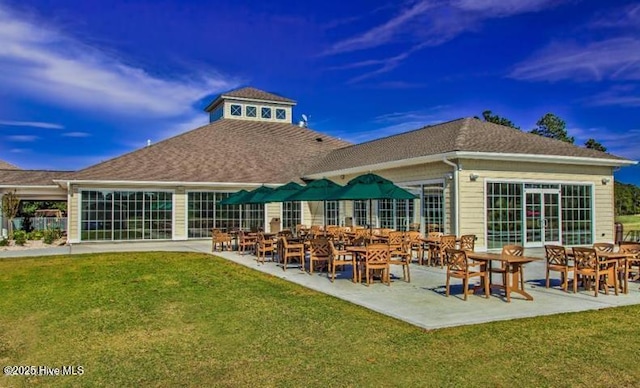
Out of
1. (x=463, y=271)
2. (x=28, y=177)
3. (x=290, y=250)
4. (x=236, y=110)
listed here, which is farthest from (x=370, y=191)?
(x=28, y=177)

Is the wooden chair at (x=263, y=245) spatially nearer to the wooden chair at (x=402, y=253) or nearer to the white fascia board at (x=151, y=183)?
the wooden chair at (x=402, y=253)

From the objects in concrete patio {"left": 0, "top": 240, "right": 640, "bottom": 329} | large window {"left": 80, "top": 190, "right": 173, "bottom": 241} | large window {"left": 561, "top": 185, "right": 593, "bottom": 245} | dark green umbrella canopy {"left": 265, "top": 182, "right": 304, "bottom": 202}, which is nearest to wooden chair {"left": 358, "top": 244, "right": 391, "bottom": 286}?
concrete patio {"left": 0, "top": 240, "right": 640, "bottom": 329}

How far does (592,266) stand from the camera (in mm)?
9266

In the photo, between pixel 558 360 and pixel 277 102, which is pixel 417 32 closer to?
pixel 277 102

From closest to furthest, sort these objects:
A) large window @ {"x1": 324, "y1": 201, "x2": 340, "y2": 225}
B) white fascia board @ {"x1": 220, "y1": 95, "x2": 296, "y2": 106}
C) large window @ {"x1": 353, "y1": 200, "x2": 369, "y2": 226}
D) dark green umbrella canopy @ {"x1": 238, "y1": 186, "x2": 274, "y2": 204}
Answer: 1. dark green umbrella canopy @ {"x1": 238, "y1": 186, "x2": 274, "y2": 204}
2. large window @ {"x1": 353, "y1": 200, "x2": 369, "y2": 226}
3. large window @ {"x1": 324, "y1": 201, "x2": 340, "y2": 225}
4. white fascia board @ {"x1": 220, "y1": 95, "x2": 296, "y2": 106}

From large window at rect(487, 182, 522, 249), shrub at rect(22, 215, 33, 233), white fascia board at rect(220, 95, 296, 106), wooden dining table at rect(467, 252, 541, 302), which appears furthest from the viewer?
white fascia board at rect(220, 95, 296, 106)

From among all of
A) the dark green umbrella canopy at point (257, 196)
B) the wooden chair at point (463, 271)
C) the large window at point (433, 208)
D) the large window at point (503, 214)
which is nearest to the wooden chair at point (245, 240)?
the dark green umbrella canopy at point (257, 196)

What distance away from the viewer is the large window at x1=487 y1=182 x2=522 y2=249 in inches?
639

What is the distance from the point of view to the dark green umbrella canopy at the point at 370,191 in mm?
12016

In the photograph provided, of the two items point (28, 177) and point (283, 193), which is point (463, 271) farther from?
point (28, 177)

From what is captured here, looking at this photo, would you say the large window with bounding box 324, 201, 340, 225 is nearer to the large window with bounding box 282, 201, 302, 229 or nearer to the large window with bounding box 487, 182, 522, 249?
the large window with bounding box 282, 201, 302, 229

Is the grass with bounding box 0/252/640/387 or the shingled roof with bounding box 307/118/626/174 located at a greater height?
the shingled roof with bounding box 307/118/626/174

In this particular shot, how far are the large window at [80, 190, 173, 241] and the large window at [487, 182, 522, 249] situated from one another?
46.7ft

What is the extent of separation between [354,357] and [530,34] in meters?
20.9
